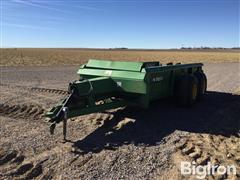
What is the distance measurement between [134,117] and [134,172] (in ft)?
8.72

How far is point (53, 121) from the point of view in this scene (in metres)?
6.04

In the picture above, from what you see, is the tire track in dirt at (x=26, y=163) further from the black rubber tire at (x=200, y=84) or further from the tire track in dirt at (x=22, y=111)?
the black rubber tire at (x=200, y=84)

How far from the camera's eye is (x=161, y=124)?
715cm

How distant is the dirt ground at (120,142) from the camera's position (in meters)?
5.09

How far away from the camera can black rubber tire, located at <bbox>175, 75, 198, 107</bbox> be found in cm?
812

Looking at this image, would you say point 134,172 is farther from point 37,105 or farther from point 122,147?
point 37,105

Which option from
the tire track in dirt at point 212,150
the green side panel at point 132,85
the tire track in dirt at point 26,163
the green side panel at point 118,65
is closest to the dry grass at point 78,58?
the green side panel at point 118,65

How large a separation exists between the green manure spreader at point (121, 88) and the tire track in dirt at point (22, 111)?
137 cm

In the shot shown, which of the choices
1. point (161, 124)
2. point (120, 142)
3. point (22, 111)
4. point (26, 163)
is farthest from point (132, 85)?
point (22, 111)

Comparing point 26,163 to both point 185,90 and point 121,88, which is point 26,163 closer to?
point 121,88

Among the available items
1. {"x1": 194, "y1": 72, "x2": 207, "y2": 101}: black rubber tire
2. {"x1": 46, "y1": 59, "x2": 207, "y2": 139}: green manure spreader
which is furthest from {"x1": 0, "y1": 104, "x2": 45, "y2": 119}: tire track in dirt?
{"x1": 194, "y1": 72, "x2": 207, "y2": 101}: black rubber tire

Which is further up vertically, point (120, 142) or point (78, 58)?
point (120, 142)

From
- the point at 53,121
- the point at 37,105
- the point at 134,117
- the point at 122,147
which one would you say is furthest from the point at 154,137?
the point at 37,105

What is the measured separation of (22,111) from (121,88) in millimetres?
2772
